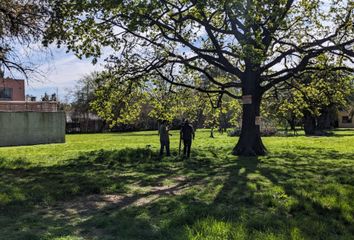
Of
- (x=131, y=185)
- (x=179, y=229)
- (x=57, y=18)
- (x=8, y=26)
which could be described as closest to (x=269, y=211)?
(x=179, y=229)

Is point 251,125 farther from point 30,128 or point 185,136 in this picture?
point 30,128

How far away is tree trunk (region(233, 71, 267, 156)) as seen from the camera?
697 inches

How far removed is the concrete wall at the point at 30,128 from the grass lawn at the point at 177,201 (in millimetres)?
16535

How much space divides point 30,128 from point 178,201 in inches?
1001

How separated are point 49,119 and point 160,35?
1797 cm

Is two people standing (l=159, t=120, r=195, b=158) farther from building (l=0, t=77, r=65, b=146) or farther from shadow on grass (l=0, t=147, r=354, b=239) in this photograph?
building (l=0, t=77, r=65, b=146)

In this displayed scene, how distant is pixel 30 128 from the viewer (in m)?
30.8

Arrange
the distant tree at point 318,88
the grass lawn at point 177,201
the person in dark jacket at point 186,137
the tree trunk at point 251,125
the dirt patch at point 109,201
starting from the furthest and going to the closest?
the distant tree at point 318,88 → the tree trunk at point 251,125 → the person in dark jacket at point 186,137 → the dirt patch at point 109,201 → the grass lawn at point 177,201

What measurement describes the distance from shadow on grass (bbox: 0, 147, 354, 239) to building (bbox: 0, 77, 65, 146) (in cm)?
1657

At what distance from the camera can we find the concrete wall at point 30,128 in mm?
29406

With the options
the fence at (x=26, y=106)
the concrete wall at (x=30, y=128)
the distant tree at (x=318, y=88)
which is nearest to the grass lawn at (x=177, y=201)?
the distant tree at (x=318, y=88)

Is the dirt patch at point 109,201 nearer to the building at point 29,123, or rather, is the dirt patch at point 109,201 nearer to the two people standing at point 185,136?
the two people standing at point 185,136

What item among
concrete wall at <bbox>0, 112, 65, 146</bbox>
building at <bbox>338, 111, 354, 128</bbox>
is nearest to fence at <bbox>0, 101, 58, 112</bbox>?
concrete wall at <bbox>0, 112, 65, 146</bbox>

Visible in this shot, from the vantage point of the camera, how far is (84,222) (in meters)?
6.49
